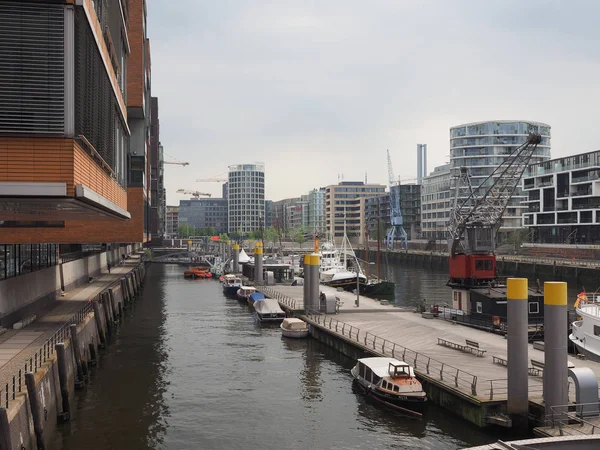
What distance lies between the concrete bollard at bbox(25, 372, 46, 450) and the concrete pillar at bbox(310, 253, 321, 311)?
35.9 meters

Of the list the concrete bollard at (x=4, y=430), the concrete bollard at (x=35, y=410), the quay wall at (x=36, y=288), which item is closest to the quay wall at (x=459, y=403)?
the concrete bollard at (x=35, y=410)

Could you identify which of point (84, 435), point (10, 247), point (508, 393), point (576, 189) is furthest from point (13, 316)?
point (576, 189)

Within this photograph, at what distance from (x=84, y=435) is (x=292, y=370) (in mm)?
17378

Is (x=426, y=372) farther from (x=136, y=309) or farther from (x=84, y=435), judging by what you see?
(x=136, y=309)

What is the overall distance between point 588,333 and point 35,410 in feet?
117

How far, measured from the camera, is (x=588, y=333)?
4331 cm

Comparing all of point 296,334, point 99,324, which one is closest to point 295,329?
point 296,334

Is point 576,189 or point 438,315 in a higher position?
point 576,189

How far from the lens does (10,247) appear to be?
Result: 46844mm

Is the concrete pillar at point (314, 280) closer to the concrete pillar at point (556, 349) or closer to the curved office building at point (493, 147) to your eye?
the concrete pillar at point (556, 349)

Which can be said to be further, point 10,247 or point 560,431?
point 10,247

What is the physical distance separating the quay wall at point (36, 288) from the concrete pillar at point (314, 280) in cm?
2420

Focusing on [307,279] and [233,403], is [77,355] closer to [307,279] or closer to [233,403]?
[233,403]

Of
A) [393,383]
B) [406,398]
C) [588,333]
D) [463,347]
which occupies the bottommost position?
[406,398]
